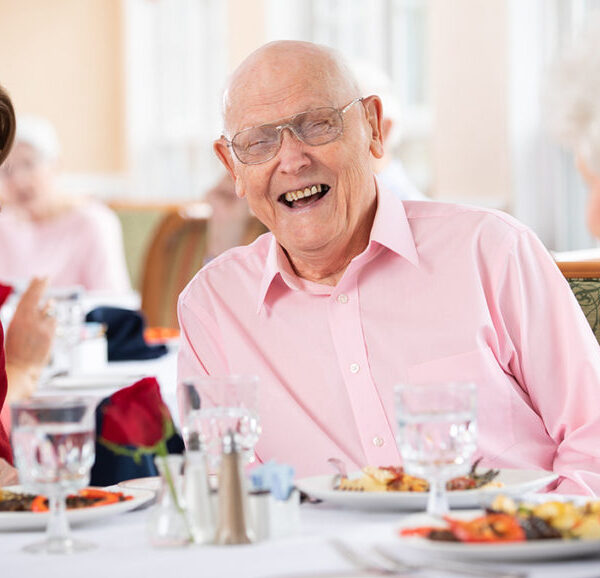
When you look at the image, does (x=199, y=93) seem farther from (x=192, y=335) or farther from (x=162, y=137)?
(x=192, y=335)

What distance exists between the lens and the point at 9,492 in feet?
4.74

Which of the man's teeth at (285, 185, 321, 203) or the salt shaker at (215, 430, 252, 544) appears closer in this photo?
the salt shaker at (215, 430, 252, 544)

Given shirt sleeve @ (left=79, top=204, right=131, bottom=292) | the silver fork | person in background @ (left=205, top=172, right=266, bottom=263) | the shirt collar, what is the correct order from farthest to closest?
shirt sleeve @ (left=79, top=204, right=131, bottom=292)
person in background @ (left=205, top=172, right=266, bottom=263)
the shirt collar
the silver fork

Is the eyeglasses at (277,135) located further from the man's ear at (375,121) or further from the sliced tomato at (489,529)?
the sliced tomato at (489,529)

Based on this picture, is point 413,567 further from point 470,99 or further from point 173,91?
point 173,91

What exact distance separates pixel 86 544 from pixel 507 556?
410 millimetres

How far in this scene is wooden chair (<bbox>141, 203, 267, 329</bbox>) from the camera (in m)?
4.63

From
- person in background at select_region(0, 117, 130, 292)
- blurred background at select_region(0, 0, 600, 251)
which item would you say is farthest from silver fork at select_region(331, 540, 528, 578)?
person in background at select_region(0, 117, 130, 292)

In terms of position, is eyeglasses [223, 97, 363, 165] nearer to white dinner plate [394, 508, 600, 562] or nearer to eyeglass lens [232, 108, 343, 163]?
eyeglass lens [232, 108, 343, 163]

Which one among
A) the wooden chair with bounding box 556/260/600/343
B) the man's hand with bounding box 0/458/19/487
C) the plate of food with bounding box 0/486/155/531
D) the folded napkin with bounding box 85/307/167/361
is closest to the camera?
the plate of food with bounding box 0/486/155/531

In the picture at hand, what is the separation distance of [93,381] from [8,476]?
99 centimetres

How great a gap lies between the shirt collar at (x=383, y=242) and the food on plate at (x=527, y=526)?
78 centimetres

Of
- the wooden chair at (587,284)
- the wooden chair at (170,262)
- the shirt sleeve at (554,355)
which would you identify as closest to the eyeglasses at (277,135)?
the shirt sleeve at (554,355)

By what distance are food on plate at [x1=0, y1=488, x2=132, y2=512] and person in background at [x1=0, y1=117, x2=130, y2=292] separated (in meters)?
4.32
